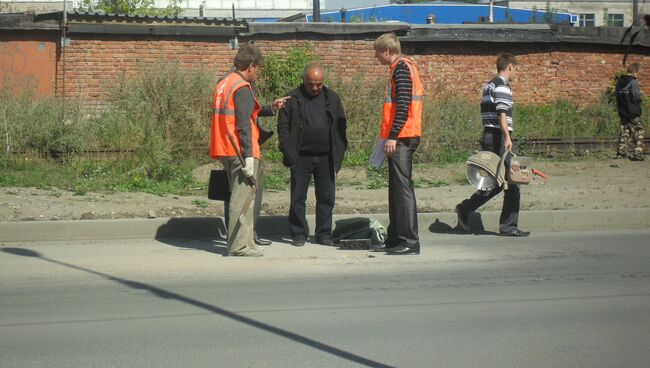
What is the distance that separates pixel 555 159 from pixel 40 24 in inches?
443

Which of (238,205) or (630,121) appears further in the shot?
(630,121)

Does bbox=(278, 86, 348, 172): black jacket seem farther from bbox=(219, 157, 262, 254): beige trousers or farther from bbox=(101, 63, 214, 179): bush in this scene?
bbox=(101, 63, 214, 179): bush

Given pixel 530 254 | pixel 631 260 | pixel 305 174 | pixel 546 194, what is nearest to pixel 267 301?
pixel 305 174

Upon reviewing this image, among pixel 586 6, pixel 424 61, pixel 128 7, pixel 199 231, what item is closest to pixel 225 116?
pixel 199 231

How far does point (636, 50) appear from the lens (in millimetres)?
25953

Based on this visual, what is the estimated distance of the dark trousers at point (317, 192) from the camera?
10.3m

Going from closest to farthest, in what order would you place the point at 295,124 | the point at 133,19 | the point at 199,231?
the point at 295,124, the point at 199,231, the point at 133,19

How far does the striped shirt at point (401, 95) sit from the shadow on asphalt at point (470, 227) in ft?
8.08

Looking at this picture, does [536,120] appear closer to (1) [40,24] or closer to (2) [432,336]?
(1) [40,24]

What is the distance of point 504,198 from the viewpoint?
11.1m

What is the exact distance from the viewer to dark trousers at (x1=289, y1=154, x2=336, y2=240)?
1032 cm

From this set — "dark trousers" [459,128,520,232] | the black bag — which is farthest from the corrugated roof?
the black bag

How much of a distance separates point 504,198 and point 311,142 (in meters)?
2.42

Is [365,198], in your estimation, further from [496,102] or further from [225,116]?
[225,116]
